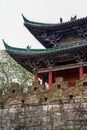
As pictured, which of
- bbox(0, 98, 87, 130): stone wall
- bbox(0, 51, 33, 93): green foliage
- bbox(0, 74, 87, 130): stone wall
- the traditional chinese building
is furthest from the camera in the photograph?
bbox(0, 51, 33, 93): green foliage

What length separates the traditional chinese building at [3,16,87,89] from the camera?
709 inches

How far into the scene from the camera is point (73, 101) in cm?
1284

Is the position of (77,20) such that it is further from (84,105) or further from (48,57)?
(84,105)

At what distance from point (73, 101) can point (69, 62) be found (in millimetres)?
6416

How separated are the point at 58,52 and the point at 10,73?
34.9 feet

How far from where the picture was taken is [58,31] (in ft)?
67.6

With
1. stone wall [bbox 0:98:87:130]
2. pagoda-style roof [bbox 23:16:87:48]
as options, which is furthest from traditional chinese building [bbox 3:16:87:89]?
stone wall [bbox 0:98:87:130]

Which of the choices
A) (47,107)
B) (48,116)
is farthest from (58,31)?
(48,116)

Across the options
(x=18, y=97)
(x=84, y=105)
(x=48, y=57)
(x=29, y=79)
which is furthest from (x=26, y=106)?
(x=29, y=79)

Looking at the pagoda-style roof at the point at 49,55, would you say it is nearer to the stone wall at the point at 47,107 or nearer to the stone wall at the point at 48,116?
the stone wall at the point at 47,107

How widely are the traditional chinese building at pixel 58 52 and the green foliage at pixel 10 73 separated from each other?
6973mm

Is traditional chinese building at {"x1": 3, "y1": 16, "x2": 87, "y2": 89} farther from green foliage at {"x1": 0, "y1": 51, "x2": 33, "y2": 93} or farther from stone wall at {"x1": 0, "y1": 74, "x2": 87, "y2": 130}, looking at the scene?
green foliage at {"x1": 0, "y1": 51, "x2": 33, "y2": 93}

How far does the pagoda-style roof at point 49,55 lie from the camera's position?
1775cm

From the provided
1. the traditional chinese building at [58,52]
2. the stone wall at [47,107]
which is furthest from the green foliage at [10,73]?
the stone wall at [47,107]
